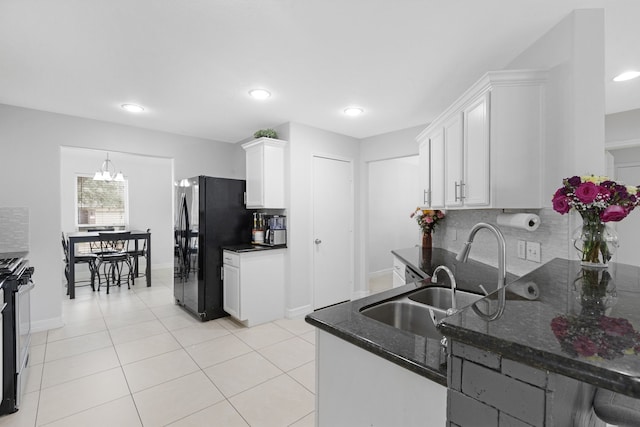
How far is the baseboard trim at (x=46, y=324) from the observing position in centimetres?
313

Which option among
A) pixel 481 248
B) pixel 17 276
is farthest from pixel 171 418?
pixel 481 248

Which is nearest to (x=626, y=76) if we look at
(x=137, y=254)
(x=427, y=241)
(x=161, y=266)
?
(x=427, y=241)

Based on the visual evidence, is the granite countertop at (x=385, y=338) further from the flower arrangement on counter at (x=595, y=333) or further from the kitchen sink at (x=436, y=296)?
the flower arrangement on counter at (x=595, y=333)

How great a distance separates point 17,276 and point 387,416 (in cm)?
254

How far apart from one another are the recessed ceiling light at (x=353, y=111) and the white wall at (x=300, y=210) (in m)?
0.69

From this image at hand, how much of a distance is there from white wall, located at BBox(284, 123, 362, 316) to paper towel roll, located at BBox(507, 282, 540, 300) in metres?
2.79

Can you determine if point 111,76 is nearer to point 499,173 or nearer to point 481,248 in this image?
point 499,173

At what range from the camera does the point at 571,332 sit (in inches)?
23.5

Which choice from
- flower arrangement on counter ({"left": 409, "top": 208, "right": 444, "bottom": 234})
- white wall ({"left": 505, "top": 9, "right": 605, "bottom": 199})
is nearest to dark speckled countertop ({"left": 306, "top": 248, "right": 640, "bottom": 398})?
white wall ({"left": 505, "top": 9, "right": 605, "bottom": 199})

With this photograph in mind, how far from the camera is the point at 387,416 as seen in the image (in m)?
0.88

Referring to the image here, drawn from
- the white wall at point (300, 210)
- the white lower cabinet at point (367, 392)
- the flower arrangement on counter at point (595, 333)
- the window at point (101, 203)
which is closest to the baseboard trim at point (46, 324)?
the white wall at point (300, 210)

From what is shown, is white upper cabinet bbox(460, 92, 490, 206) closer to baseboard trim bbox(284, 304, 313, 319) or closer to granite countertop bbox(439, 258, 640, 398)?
granite countertop bbox(439, 258, 640, 398)

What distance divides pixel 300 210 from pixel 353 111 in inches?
52.3

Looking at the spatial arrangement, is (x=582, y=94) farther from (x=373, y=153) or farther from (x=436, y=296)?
(x=373, y=153)
